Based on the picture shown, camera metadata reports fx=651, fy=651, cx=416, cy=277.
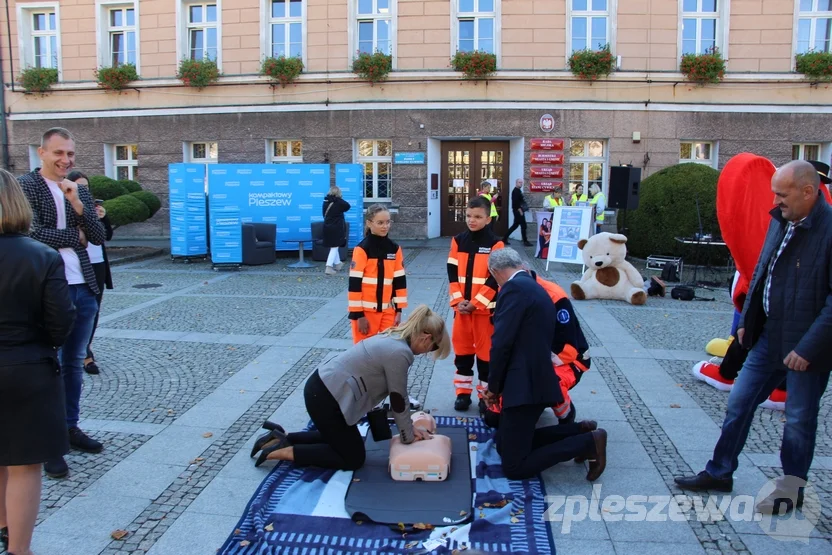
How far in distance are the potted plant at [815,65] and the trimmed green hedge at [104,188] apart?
18.6 m

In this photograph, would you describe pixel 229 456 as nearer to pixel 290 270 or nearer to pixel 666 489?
pixel 666 489

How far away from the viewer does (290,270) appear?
14.2 meters

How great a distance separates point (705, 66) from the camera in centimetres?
1739

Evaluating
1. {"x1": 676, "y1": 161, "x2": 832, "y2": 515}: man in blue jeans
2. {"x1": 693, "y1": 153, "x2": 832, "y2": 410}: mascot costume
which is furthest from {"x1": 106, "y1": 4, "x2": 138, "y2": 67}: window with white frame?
{"x1": 676, "y1": 161, "x2": 832, "y2": 515}: man in blue jeans

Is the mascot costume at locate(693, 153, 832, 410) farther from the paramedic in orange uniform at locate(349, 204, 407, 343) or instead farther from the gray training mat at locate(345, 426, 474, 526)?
the paramedic in orange uniform at locate(349, 204, 407, 343)

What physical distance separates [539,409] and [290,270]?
1073 centimetres

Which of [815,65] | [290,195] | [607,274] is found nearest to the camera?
[607,274]

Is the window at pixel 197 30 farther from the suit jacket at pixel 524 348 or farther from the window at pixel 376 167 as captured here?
the suit jacket at pixel 524 348

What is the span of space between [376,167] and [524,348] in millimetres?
15471

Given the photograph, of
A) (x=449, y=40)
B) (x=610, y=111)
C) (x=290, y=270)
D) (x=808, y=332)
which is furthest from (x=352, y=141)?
(x=808, y=332)

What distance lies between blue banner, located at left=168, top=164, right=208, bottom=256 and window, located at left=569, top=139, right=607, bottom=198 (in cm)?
996

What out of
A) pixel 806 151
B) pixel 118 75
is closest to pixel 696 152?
pixel 806 151

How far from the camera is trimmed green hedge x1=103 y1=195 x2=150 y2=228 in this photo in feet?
51.6

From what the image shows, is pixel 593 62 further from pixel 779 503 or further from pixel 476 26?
pixel 779 503
